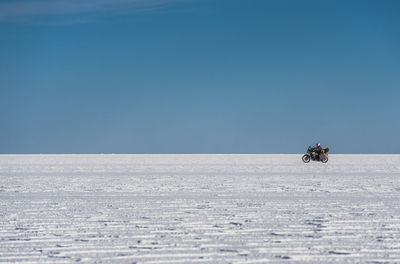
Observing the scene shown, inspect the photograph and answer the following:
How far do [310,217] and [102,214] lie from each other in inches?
145

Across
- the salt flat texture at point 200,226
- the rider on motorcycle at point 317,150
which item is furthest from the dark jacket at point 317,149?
the salt flat texture at point 200,226

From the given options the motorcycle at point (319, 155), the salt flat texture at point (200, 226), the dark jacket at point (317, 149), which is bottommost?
the salt flat texture at point (200, 226)

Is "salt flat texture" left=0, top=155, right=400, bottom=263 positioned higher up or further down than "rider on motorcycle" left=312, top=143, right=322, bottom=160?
further down

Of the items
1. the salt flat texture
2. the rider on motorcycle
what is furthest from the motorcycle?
the salt flat texture

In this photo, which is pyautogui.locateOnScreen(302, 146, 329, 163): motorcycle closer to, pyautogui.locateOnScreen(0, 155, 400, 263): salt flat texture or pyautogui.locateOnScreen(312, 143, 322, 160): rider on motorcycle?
pyautogui.locateOnScreen(312, 143, 322, 160): rider on motorcycle

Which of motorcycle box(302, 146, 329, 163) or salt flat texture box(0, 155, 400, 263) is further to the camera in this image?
motorcycle box(302, 146, 329, 163)

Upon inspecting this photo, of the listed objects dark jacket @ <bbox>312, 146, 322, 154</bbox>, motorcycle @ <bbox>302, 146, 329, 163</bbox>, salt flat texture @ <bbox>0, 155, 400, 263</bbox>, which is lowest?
salt flat texture @ <bbox>0, 155, 400, 263</bbox>

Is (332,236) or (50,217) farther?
(50,217)

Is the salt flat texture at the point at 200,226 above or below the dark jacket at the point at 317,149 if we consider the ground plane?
below

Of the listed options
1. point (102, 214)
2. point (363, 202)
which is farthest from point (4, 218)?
point (363, 202)

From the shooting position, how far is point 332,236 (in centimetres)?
591

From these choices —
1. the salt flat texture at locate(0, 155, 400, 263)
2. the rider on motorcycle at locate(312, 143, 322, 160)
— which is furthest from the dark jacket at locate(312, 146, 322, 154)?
the salt flat texture at locate(0, 155, 400, 263)

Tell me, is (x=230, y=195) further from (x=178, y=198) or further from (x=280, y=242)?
(x=280, y=242)

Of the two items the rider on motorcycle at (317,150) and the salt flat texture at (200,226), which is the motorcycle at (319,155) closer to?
the rider on motorcycle at (317,150)
